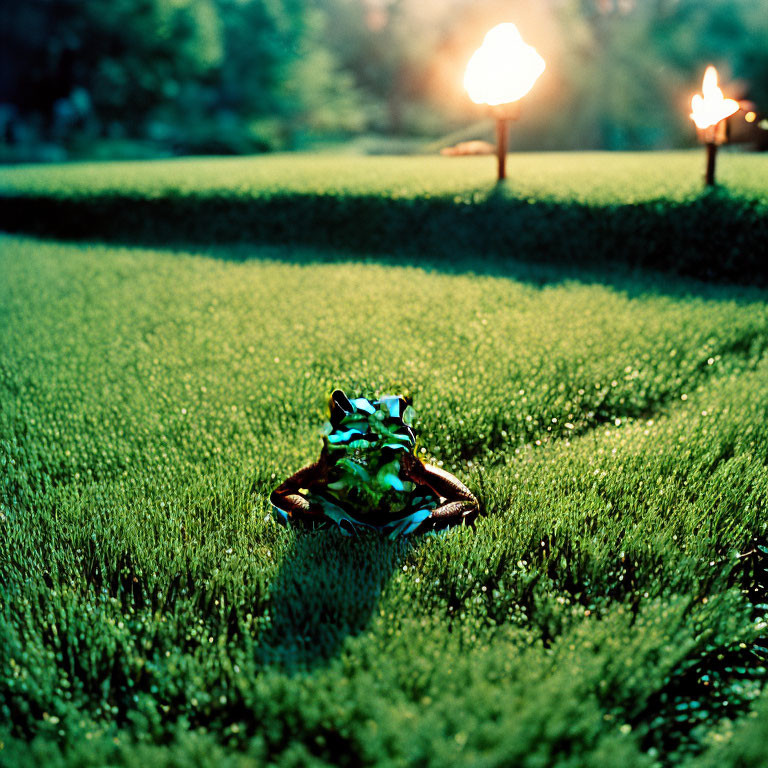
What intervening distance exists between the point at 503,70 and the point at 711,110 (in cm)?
209

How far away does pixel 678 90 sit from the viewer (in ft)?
87.4

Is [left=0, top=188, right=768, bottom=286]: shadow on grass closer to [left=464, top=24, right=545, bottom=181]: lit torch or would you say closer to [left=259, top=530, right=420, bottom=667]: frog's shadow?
[left=464, top=24, right=545, bottom=181]: lit torch

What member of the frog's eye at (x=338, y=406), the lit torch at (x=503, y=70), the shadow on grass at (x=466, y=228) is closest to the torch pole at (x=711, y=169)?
the shadow on grass at (x=466, y=228)

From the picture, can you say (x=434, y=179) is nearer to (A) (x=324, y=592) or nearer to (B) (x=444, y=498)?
(B) (x=444, y=498)

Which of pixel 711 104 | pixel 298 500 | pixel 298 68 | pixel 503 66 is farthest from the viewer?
pixel 298 68

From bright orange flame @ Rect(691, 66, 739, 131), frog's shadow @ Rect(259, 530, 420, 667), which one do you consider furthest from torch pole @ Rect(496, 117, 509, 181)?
frog's shadow @ Rect(259, 530, 420, 667)

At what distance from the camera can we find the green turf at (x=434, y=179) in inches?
285

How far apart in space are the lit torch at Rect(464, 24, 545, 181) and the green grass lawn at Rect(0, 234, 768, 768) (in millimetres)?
3531

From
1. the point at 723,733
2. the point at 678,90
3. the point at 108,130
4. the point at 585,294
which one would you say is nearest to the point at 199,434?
the point at 723,733

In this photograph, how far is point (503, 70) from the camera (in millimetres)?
6949

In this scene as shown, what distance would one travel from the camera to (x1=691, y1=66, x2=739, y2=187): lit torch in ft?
20.6

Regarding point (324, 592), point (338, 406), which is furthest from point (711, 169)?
point (324, 592)

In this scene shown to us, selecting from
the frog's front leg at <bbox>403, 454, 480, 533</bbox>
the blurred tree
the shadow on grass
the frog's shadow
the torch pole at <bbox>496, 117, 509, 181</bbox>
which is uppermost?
the blurred tree

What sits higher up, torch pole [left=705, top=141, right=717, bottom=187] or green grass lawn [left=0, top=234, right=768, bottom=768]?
torch pole [left=705, top=141, right=717, bottom=187]
